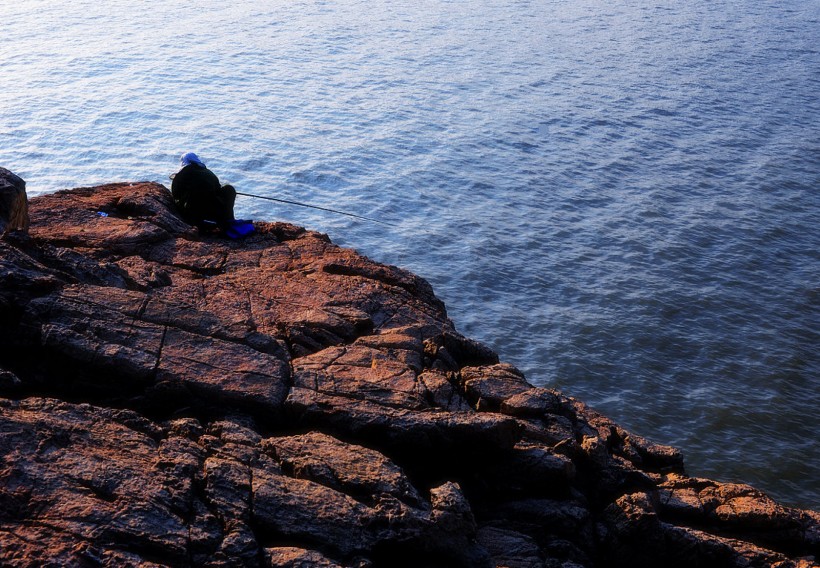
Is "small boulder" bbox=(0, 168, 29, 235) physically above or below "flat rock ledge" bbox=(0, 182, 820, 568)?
above

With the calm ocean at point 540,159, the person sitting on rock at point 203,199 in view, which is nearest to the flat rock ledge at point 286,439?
the person sitting on rock at point 203,199

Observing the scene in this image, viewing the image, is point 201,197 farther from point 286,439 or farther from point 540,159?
point 540,159

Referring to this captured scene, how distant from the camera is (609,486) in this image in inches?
427

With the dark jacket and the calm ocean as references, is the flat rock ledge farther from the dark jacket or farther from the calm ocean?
the calm ocean

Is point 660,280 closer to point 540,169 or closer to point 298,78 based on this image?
point 540,169

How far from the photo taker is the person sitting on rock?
46.9ft

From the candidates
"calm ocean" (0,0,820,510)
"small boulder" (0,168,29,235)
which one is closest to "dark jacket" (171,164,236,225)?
"small boulder" (0,168,29,235)

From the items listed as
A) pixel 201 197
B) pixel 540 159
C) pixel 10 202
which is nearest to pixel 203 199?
pixel 201 197

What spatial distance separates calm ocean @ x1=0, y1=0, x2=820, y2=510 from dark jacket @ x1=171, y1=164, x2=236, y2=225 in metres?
7.59

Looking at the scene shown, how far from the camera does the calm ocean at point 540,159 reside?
1877 centimetres

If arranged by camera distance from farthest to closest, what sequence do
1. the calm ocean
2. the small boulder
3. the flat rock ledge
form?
the calm ocean → the small boulder → the flat rock ledge

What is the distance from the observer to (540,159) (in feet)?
98.7

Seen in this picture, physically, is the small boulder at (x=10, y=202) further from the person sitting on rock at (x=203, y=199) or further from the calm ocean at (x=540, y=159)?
the calm ocean at (x=540, y=159)

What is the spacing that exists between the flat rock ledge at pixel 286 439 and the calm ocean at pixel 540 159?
564 centimetres
